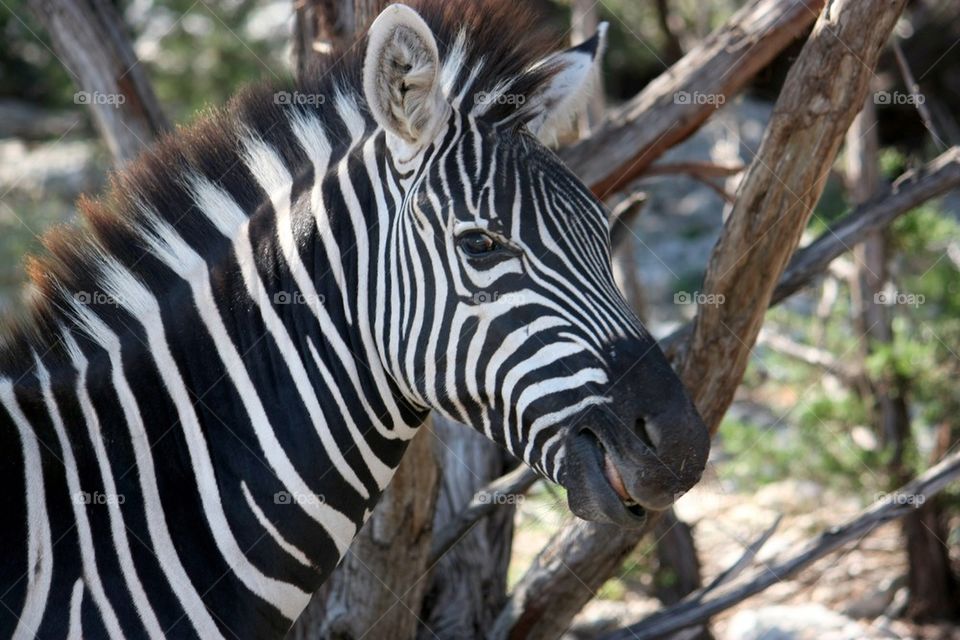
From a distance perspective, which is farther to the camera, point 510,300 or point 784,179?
point 784,179

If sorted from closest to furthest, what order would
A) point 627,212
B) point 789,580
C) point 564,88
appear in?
point 564,88, point 627,212, point 789,580

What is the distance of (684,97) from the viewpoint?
5.61m

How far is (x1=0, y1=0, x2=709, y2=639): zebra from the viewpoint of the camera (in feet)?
9.87

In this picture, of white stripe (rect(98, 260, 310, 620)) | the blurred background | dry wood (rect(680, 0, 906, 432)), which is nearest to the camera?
white stripe (rect(98, 260, 310, 620))

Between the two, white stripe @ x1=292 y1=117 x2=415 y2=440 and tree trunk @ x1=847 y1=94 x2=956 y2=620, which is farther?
tree trunk @ x1=847 y1=94 x2=956 y2=620

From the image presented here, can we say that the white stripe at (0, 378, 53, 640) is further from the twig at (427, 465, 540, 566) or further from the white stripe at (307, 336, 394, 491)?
the twig at (427, 465, 540, 566)

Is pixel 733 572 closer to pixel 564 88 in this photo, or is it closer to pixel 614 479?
pixel 614 479

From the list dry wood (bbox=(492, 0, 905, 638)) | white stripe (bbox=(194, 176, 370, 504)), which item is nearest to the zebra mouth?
white stripe (bbox=(194, 176, 370, 504))

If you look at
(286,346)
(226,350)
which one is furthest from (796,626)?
(226,350)

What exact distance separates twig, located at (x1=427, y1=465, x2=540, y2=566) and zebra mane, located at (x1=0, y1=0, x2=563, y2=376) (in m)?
1.96

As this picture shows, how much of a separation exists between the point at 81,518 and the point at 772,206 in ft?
9.72

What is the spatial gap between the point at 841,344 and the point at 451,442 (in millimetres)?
4373

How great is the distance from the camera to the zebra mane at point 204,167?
10.7 feet

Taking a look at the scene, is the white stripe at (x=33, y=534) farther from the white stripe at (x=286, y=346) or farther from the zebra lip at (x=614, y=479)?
the zebra lip at (x=614, y=479)
